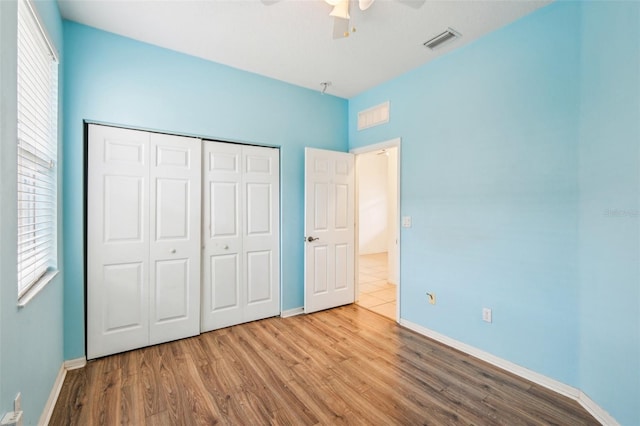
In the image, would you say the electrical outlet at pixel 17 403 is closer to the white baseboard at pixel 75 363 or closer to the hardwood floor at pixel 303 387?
the hardwood floor at pixel 303 387

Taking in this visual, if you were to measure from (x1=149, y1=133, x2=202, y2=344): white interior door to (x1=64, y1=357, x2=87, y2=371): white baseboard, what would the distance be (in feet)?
1.60

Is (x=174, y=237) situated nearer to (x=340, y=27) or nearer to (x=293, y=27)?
(x=293, y=27)

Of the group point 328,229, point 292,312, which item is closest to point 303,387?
point 292,312

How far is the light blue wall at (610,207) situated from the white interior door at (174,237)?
3.22 meters

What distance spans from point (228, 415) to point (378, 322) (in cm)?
192

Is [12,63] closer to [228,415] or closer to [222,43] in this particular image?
[222,43]

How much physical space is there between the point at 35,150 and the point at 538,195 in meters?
3.50

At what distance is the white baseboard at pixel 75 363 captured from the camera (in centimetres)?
225

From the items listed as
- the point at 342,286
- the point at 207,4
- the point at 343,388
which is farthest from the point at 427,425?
the point at 207,4

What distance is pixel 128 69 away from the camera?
2.49 meters

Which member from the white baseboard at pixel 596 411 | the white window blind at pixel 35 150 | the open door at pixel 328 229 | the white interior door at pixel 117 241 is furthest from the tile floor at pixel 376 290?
the white window blind at pixel 35 150

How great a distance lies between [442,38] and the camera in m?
2.47

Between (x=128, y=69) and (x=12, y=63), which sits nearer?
(x=12, y=63)

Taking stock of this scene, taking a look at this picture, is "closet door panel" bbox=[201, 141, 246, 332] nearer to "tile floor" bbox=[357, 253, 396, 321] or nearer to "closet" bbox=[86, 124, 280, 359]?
"closet" bbox=[86, 124, 280, 359]
